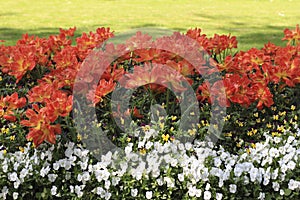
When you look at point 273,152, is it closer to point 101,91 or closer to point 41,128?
point 101,91

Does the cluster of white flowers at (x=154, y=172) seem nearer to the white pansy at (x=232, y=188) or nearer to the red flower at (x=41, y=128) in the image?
the white pansy at (x=232, y=188)

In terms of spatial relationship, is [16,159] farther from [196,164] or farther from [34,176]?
[196,164]

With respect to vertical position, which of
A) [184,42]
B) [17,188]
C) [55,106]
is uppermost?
[184,42]

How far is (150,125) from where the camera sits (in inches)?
125

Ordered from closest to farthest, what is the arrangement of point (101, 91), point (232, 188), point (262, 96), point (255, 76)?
1. point (232, 188)
2. point (101, 91)
3. point (262, 96)
4. point (255, 76)

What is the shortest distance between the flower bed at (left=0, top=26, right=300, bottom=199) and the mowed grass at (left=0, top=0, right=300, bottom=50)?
13.6 ft

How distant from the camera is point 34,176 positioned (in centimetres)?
271

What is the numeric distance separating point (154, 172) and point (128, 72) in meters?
1.11

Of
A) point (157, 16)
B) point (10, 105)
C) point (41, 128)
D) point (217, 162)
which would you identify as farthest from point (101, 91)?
point (157, 16)

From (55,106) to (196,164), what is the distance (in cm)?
88

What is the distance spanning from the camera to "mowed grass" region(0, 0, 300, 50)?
357 inches

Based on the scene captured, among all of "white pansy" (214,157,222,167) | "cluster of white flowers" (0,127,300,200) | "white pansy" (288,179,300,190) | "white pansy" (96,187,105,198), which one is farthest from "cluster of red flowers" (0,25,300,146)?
"white pansy" (288,179,300,190)

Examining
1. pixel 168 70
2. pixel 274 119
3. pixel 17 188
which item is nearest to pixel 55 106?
pixel 17 188

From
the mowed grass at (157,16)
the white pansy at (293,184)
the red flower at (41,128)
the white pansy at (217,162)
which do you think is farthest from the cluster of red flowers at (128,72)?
the mowed grass at (157,16)
